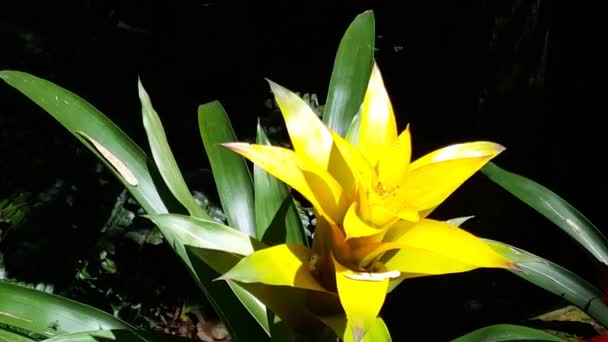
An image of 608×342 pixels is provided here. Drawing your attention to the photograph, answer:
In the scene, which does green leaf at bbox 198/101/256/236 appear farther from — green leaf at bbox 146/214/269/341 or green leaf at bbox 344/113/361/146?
green leaf at bbox 344/113/361/146

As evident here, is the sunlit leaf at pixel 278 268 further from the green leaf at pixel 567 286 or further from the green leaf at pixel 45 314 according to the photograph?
the green leaf at pixel 567 286

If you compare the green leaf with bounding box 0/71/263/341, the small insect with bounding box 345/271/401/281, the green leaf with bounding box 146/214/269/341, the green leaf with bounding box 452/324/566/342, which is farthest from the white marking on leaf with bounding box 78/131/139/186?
the green leaf with bounding box 452/324/566/342

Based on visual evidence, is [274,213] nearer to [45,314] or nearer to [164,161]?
[164,161]

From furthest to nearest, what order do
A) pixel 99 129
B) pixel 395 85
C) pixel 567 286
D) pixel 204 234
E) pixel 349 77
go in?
pixel 395 85 → pixel 567 286 → pixel 349 77 → pixel 99 129 → pixel 204 234

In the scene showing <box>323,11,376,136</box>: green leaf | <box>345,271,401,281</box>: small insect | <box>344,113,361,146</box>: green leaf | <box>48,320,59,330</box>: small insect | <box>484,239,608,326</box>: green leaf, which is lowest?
<box>484,239,608,326</box>: green leaf

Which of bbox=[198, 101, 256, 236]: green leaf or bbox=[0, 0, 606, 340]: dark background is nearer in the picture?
bbox=[198, 101, 256, 236]: green leaf

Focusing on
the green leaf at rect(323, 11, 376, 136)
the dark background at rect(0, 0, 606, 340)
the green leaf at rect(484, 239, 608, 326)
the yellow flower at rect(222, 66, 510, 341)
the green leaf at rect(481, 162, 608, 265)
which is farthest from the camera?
the dark background at rect(0, 0, 606, 340)

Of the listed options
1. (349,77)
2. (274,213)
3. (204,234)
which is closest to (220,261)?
(204,234)
